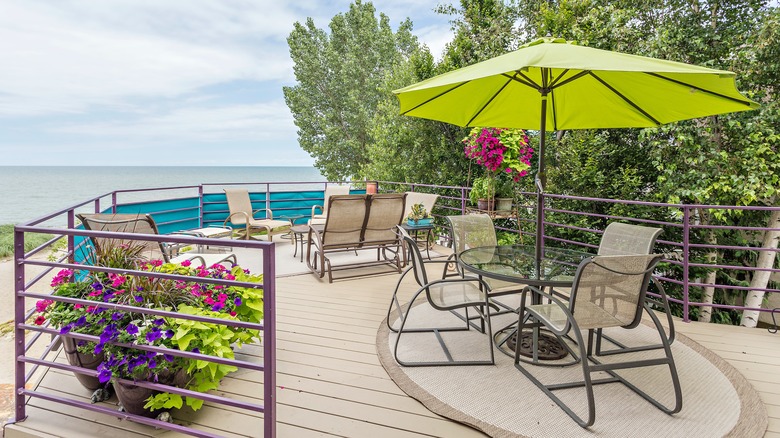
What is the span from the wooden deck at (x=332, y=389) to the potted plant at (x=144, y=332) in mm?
174

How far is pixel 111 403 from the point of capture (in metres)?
2.21

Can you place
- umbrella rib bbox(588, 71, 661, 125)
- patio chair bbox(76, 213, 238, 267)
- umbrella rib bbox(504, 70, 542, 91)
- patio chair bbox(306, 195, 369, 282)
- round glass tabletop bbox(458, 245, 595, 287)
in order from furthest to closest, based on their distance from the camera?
patio chair bbox(306, 195, 369, 282) → patio chair bbox(76, 213, 238, 267) → umbrella rib bbox(588, 71, 661, 125) → umbrella rib bbox(504, 70, 542, 91) → round glass tabletop bbox(458, 245, 595, 287)

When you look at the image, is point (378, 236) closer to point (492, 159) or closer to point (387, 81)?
point (492, 159)

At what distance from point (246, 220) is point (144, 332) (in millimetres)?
4529

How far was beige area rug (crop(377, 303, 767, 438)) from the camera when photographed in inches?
78.5

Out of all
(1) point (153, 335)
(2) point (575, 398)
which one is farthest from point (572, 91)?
(1) point (153, 335)

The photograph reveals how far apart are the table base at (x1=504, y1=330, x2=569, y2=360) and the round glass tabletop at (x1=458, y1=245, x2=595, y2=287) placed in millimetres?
479

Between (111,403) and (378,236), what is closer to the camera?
(111,403)

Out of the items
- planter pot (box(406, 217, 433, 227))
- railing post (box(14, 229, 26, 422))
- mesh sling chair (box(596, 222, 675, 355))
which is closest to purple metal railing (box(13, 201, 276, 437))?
railing post (box(14, 229, 26, 422))

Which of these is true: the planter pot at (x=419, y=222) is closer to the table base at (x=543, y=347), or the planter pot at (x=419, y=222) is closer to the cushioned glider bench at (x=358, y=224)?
the cushioned glider bench at (x=358, y=224)

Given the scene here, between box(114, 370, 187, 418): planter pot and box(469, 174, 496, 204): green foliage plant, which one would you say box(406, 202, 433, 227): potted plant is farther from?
box(114, 370, 187, 418): planter pot

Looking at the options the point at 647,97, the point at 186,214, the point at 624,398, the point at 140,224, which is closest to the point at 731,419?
the point at 624,398

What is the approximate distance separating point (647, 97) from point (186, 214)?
7.54 metres

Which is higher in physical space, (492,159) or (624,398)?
(492,159)
